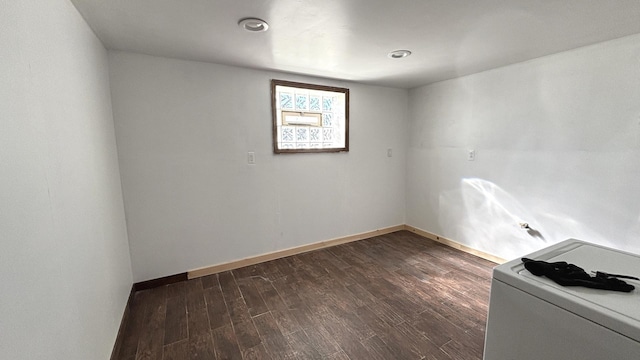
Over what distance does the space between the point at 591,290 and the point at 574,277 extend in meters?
0.05

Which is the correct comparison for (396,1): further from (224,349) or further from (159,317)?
(159,317)

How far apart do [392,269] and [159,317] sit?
213cm

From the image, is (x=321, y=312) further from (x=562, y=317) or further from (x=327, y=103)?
(x=327, y=103)

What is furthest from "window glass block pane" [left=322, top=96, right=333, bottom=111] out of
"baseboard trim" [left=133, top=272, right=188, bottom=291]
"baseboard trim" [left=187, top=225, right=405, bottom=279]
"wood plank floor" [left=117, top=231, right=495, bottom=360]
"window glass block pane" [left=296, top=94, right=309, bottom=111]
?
"baseboard trim" [left=133, top=272, right=188, bottom=291]

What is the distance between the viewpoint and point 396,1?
137cm

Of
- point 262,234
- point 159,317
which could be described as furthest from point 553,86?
point 159,317

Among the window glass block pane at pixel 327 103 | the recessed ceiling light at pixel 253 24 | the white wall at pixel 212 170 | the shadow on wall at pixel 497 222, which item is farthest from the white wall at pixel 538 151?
the recessed ceiling light at pixel 253 24

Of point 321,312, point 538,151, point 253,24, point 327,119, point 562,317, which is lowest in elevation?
point 321,312

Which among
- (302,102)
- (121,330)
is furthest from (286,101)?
(121,330)

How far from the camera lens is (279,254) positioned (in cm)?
295

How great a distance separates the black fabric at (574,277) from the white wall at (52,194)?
1.59m

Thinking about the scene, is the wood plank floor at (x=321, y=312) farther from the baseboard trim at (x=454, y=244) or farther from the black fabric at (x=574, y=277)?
the black fabric at (x=574, y=277)

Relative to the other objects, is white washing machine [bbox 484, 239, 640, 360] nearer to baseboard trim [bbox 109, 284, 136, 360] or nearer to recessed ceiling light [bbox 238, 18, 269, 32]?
recessed ceiling light [bbox 238, 18, 269, 32]

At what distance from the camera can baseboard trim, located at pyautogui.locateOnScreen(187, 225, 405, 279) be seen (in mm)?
2572
